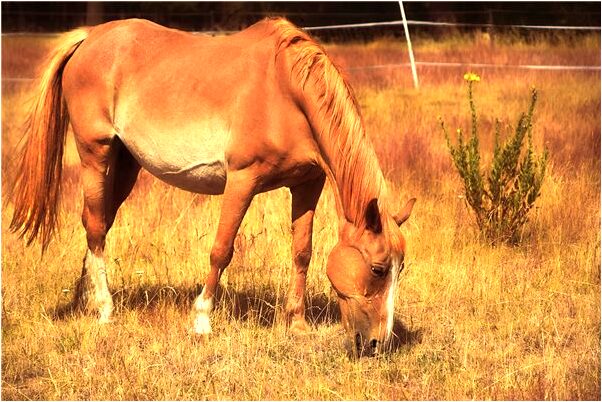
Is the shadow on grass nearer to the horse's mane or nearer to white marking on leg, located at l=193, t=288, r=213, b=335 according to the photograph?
white marking on leg, located at l=193, t=288, r=213, b=335

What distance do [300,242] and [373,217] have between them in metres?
0.94

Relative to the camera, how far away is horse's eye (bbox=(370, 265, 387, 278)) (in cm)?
487

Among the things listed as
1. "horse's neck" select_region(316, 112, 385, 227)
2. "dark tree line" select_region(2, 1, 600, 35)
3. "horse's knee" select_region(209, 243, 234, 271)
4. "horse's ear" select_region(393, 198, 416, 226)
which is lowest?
"dark tree line" select_region(2, 1, 600, 35)

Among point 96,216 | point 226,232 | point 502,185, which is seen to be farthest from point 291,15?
point 226,232

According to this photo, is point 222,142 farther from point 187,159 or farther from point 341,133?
point 341,133

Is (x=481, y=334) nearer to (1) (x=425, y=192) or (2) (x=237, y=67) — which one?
(2) (x=237, y=67)

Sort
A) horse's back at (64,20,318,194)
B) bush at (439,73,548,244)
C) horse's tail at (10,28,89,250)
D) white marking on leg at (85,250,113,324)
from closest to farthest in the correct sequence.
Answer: horse's back at (64,20,318,194)
white marking on leg at (85,250,113,324)
horse's tail at (10,28,89,250)
bush at (439,73,548,244)

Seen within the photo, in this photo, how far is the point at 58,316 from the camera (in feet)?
19.9

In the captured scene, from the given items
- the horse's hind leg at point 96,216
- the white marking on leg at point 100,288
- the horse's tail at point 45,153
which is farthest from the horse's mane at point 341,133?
the horse's tail at point 45,153


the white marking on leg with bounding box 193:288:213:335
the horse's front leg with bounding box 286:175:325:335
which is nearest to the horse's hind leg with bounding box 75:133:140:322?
the white marking on leg with bounding box 193:288:213:335

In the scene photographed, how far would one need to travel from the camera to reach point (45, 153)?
634 cm

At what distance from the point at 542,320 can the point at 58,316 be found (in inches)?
116

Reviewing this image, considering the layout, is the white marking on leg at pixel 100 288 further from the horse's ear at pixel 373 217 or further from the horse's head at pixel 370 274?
the horse's ear at pixel 373 217

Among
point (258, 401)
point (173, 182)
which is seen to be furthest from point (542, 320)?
point (173, 182)
